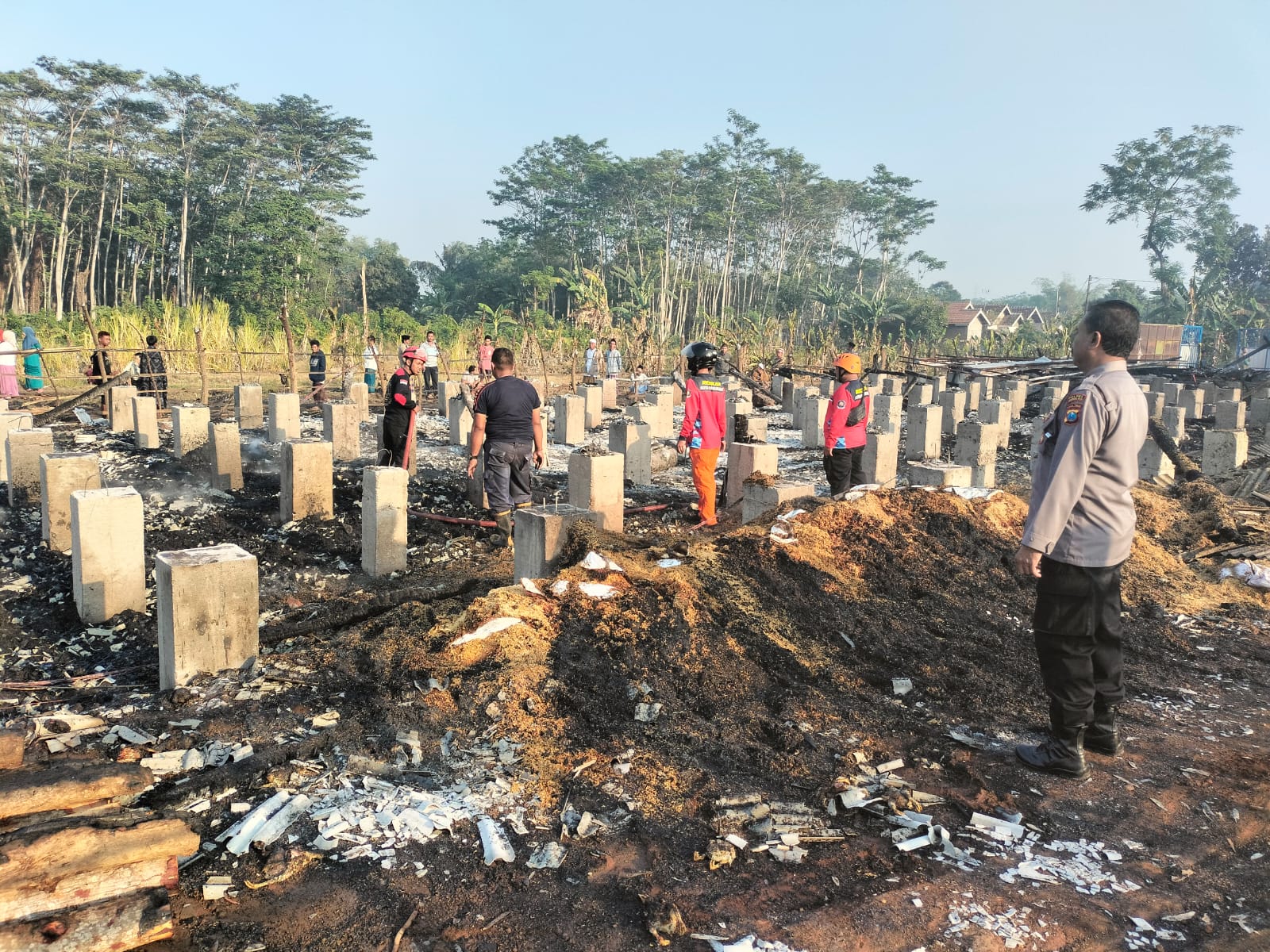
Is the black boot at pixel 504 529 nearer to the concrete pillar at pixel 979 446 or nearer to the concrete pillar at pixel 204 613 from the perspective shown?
the concrete pillar at pixel 204 613

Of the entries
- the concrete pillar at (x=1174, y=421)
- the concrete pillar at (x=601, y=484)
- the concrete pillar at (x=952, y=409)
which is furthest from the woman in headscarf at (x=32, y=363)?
the concrete pillar at (x=1174, y=421)

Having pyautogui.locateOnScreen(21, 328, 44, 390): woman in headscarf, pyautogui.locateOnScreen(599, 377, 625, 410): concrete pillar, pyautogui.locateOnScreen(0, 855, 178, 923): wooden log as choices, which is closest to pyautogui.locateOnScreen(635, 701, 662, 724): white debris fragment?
pyautogui.locateOnScreen(0, 855, 178, 923): wooden log

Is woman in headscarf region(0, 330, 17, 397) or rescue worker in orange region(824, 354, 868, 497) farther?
woman in headscarf region(0, 330, 17, 397)

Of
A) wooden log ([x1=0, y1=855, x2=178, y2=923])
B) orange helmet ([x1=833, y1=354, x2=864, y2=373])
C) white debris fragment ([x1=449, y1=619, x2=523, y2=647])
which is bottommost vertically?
wooden log ([x1=0, y1=855, x2=178, y2=923])

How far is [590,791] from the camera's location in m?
3.41

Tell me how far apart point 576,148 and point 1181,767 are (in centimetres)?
5217

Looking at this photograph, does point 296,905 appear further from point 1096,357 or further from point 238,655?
point 1096,357

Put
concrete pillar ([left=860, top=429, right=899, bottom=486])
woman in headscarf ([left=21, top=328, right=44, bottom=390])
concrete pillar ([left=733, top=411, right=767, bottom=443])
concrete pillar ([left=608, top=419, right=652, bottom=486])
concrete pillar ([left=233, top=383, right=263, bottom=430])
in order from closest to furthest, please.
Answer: concrete pillar ([left=860, top=429, right=899, bottom=486]), concrete pillar ([left=733, top=411, right=767, bottom=443]), concrete pillar ([left=608, top=419, right=652, bottom=486]), concrete pillar ([left=233, top=383, right=263, bottom=430]), woman in headscarf ([left=21, top=328, right=44, bottom=390])

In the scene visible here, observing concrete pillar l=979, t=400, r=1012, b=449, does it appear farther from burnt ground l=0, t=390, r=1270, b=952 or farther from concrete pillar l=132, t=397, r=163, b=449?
concrete pillar l=132, t=397, r=163, b=449

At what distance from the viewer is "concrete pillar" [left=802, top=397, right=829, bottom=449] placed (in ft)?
46.5

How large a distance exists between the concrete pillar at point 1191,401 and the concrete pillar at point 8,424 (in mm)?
17986

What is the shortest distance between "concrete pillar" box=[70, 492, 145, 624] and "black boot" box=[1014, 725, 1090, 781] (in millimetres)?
5484

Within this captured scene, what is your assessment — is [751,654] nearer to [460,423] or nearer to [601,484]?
[601,484]

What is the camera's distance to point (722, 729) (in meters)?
4.00
